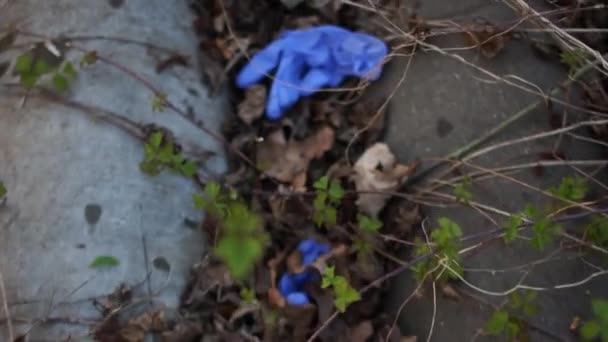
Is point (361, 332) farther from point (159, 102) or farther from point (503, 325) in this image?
point (159, 102)

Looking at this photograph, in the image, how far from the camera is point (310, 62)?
3.07 metres

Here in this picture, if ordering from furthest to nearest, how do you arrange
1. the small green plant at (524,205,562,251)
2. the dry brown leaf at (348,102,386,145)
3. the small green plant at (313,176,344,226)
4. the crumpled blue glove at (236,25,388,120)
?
1. the crumpled blue glove at (236,25,388,120)
2. the dry brown leaf at (348,102,386,145)
3. the small green plant at (313,176,344,226)
4. the small green plant at (524,205,562,251)

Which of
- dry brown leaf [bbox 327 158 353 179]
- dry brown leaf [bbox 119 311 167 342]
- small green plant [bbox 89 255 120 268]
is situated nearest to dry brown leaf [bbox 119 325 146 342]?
dry brown leaf [bbox 119 311 167 342]

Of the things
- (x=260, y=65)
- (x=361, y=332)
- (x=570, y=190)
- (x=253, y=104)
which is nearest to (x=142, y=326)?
(x=361, y=332)

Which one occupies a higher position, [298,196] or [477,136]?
[477,136]

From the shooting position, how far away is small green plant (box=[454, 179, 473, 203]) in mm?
2483

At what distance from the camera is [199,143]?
288cm

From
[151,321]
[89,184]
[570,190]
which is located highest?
[570,190]

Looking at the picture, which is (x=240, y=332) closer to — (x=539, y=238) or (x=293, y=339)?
(x=293, y=339)

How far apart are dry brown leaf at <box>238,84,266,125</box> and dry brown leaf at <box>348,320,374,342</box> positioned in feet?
2.85

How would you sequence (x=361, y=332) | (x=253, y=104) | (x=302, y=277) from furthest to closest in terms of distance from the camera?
(x=253, y=104)
(x=302, y=277)
(x=361, y=332)

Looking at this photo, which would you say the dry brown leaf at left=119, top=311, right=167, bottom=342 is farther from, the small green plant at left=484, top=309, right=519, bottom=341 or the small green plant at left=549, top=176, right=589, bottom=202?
the small green plant at left=549, top=176, right=589, bottom=202

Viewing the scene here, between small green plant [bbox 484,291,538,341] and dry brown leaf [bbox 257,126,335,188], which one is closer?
small green plant [bbox 484,291,538,341]

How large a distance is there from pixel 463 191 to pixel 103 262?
106cm
